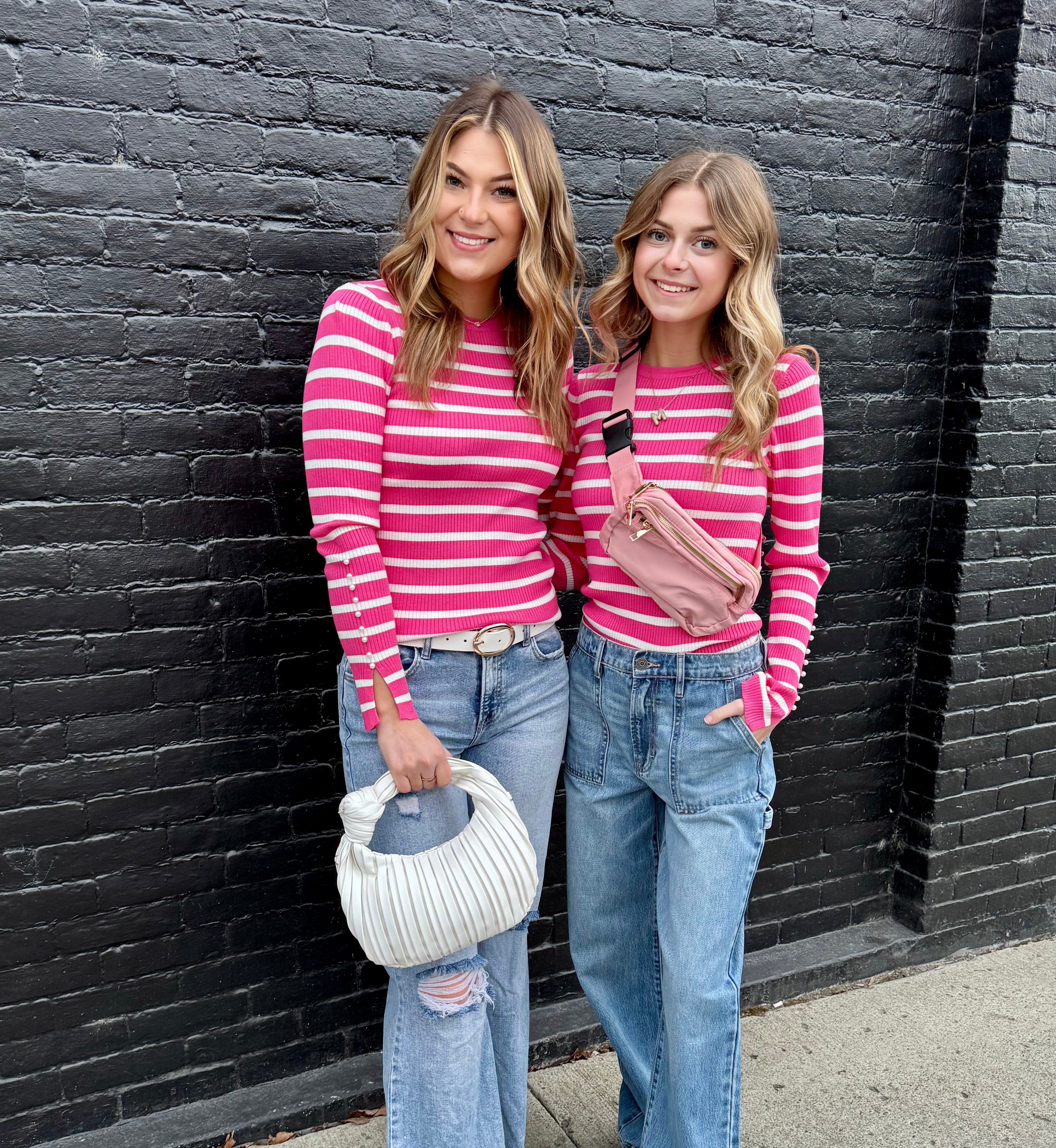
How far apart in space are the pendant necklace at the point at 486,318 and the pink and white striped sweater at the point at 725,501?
292 mm

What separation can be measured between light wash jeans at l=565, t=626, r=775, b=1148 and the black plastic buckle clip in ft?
1.37

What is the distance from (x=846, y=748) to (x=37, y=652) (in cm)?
244

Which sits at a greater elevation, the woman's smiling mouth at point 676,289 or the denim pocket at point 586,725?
the woman's smiling mouth at point 676,289

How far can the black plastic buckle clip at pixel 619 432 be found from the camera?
2074 millimetres

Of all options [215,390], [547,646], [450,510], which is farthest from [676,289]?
[215,390]

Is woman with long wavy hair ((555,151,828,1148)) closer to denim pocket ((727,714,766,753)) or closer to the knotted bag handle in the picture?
→ denim pocket ((727,714,766,753))

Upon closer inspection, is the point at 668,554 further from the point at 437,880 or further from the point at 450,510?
the point at 437,880

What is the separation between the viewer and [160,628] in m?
2.32

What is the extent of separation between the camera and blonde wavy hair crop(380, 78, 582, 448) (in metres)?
1.91

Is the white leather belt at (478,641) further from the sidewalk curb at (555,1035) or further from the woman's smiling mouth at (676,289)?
the sidewalk curb at (555,1035)

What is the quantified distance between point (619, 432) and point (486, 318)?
368 mm

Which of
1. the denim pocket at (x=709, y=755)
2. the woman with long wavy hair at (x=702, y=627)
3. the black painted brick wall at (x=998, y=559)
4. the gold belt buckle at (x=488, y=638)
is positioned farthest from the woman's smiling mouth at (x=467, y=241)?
the black painted brick wall at (x=998, y=559)

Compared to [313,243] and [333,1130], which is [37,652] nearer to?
[313,243]

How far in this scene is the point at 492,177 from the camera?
6.32ft
